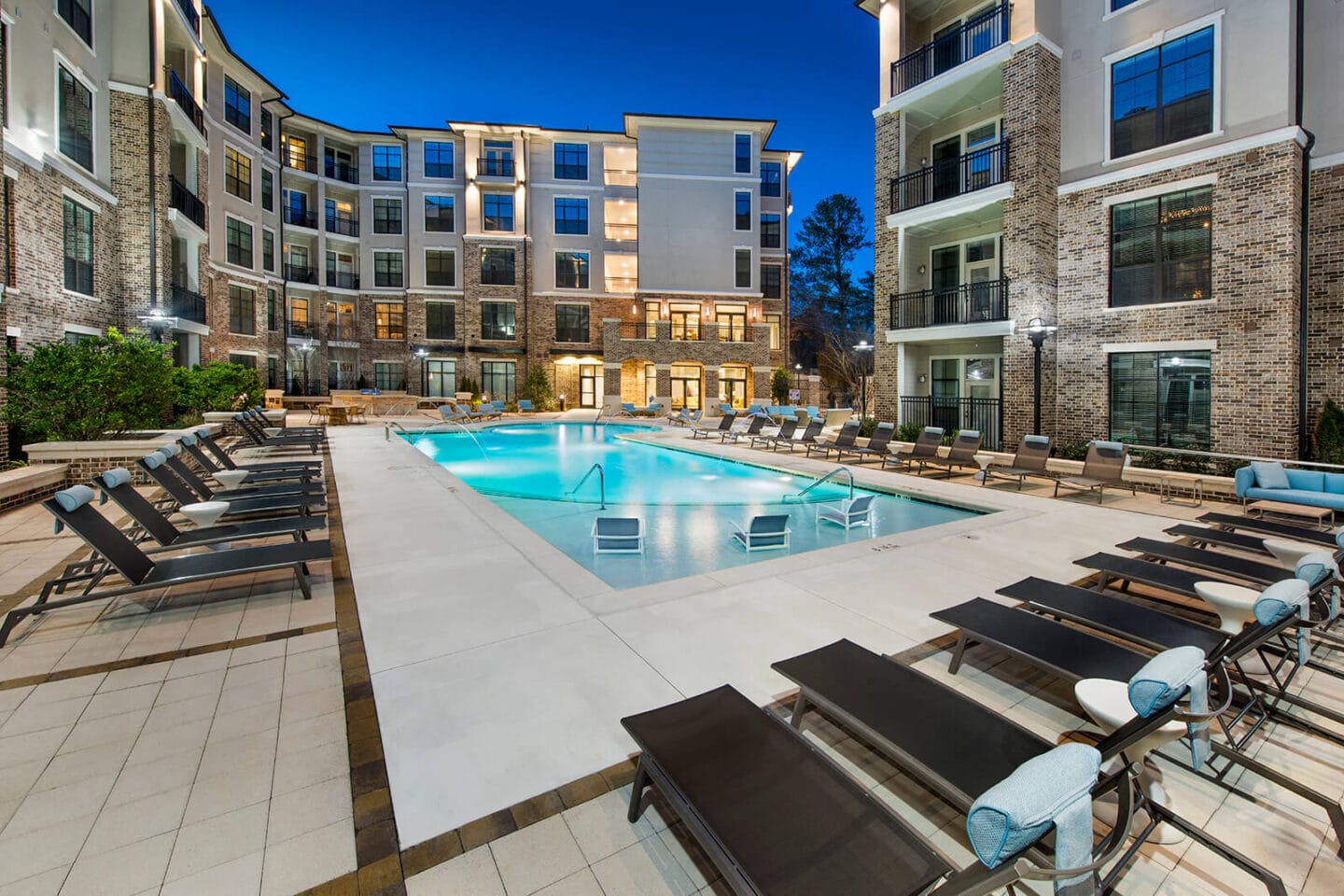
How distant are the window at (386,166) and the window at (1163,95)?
34.5 m

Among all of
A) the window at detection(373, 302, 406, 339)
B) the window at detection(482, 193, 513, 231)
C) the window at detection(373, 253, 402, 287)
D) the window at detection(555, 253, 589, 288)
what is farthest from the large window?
the window at detection(373, 253, 402, 287)

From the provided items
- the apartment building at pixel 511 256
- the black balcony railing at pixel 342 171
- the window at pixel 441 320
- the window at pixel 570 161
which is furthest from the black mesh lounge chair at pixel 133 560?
the black balcony railing at pixel 342 171

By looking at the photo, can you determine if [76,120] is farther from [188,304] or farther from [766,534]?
[766,534]

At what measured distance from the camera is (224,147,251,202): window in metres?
27.0

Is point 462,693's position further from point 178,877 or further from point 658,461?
point 658,461

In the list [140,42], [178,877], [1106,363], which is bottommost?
[178,877]

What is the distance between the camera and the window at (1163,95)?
40.0 feet

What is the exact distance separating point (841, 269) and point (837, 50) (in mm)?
152339

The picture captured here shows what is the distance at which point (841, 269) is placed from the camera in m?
48.5

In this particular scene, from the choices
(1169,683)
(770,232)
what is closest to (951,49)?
(1169,683)

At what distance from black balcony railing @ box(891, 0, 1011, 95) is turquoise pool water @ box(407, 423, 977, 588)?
11179 millimetres

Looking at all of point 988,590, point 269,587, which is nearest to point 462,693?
point 269,587

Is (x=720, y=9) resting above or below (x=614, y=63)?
above

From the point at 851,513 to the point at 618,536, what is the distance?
356 cm
